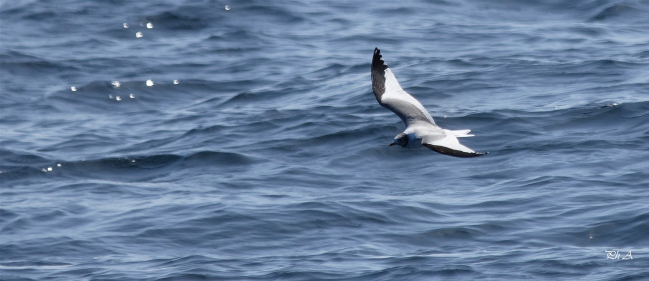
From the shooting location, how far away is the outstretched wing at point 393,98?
28.3 ft

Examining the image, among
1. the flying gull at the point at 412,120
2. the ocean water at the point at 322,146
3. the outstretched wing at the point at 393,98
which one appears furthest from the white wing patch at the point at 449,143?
the ocean water at the point at 322,146

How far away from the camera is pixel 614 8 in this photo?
54.2 feet

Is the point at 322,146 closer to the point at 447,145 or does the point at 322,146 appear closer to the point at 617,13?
the point at 447,145

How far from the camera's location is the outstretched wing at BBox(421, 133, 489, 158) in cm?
676

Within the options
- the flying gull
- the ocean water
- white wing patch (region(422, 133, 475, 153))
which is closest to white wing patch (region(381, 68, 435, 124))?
the flying gull

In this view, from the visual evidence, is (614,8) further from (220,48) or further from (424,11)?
(220,48)

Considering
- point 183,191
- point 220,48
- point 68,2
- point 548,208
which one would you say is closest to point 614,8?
point 220,48

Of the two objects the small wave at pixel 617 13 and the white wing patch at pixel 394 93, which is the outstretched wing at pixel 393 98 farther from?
the small wave at pixel 617 13

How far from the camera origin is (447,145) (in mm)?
7188

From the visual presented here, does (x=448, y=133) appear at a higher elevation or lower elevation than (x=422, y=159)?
higher

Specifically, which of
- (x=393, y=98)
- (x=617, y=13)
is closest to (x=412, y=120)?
(x=393, y=98)

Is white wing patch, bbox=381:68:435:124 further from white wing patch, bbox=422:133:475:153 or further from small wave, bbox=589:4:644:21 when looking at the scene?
small wave, bbox=589:4:644:21

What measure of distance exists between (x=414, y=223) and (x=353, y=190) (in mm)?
1137

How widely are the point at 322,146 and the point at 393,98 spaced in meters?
2.64
